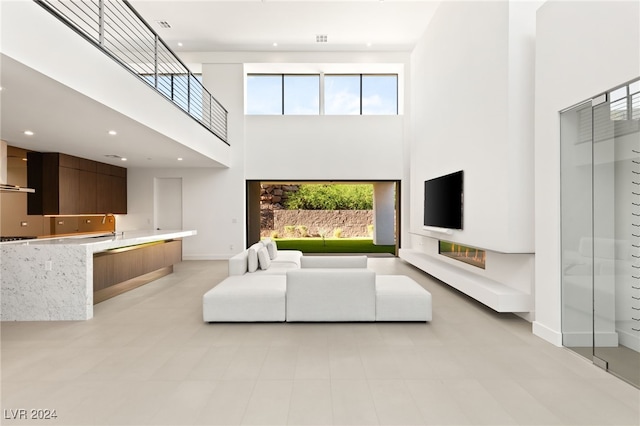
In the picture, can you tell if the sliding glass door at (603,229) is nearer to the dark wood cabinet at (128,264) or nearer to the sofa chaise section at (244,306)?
the sofa chaise section at (244,306)

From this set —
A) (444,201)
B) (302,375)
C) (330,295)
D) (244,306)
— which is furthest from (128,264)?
(444,201)

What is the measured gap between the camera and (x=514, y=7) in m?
4.37

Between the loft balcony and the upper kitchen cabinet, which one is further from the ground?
the loft balcony

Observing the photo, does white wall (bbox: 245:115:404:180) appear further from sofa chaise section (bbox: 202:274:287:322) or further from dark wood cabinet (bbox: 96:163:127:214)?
sofa chaise section (bbox: 202:274:287:322)

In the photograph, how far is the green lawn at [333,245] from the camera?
13.7 meters

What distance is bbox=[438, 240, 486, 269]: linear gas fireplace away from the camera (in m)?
5.80

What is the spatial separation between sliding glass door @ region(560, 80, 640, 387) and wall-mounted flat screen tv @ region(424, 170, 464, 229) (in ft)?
7.08

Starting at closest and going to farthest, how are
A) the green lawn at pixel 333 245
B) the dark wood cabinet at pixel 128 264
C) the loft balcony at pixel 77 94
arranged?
the loft balcony at pixel 77 94 < the dark wood cabinet at pixel 128 264 < the green lawn at pixel 333 245

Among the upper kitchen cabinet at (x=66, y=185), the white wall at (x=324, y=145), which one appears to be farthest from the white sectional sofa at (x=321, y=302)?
the white wall at (x=324, y=145)

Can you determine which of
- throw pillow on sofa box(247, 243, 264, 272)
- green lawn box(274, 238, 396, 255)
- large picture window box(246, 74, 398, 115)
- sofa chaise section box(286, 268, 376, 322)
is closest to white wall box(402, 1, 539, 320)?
sofa chaise section box(286, 268, 376, 322)

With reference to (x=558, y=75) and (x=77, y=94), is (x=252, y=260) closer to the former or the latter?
(x=77, y=94)

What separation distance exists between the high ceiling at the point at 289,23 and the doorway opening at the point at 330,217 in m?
5.87

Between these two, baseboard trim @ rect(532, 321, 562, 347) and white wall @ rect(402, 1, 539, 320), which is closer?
baseboard trim @ rect(532, 321, 562, 347)

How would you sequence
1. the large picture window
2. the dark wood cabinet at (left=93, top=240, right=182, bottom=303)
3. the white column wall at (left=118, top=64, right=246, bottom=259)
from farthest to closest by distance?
the large picture window < the white column wall at (left=118, top=64, right=246, bottom=259) < the dark wood cabinet at (left=93, top=240, right=182, bottom=303)
